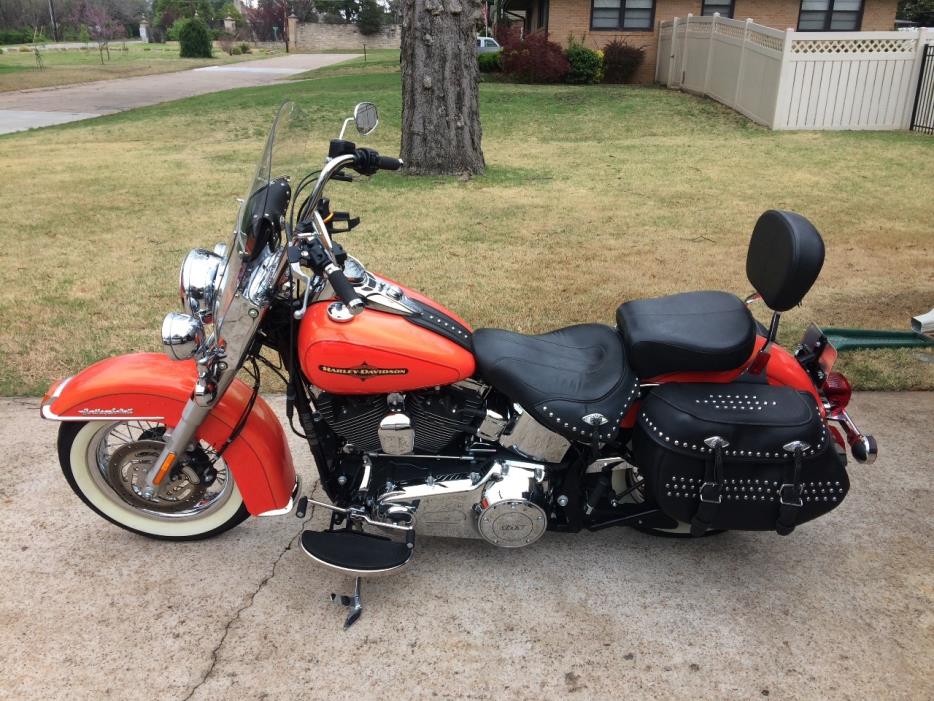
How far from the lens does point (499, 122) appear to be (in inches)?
576

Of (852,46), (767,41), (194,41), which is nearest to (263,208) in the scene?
(767,41)

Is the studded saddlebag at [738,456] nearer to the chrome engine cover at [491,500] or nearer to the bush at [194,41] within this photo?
the chrome engine cover at [491,500]

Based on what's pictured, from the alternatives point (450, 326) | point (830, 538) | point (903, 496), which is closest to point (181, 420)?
point (450, 326)

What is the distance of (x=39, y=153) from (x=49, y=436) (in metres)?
10.5

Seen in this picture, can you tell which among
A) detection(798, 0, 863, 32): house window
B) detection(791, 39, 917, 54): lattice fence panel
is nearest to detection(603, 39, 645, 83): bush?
detection(798, 0, 863, 32): house window

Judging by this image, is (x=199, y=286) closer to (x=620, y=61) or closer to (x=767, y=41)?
(x=767, y=41)

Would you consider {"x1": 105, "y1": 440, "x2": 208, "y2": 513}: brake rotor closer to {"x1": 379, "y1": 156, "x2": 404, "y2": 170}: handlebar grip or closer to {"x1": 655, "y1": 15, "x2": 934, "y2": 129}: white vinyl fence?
{"x1": 379, "y1": 156, "x2": 404, "y2": 170}: handlebar grip

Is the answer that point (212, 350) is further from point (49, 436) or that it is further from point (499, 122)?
point (499, 122)

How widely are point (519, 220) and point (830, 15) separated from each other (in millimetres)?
18997

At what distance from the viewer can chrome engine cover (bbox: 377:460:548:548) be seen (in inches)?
104

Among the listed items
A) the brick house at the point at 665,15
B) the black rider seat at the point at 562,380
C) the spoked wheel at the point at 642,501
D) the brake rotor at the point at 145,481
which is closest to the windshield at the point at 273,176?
the black rider seat at the point at 562,380

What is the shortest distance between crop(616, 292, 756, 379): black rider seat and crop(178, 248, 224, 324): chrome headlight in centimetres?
142

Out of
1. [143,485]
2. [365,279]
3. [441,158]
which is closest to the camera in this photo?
[365,279]

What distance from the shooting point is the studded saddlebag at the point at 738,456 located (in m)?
2.43
